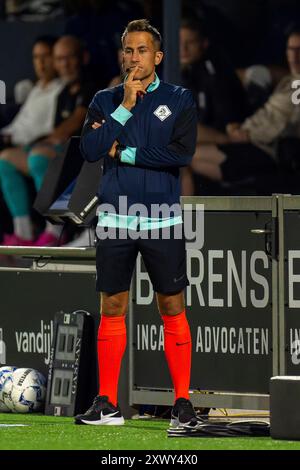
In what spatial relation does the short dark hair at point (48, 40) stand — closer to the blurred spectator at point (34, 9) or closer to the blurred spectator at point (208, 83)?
the blurred spectator at point (34, 9)

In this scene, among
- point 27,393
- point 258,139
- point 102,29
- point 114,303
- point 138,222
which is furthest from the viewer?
point 102,29

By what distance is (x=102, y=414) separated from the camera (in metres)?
9.23

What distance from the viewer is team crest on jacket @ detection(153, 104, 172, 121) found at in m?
9.07

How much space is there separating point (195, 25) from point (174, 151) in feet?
20.7

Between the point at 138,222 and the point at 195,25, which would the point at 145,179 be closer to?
the point at 138,222

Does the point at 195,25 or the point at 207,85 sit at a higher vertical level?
the point at 195,25

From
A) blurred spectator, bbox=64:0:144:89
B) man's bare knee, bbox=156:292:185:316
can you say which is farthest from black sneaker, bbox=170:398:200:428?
blurred spectator, bbox=64:0:144:89

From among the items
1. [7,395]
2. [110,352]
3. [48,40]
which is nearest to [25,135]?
[48,40]

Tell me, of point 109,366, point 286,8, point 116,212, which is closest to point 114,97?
point 116,212

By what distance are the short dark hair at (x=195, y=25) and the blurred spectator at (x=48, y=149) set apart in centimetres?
115

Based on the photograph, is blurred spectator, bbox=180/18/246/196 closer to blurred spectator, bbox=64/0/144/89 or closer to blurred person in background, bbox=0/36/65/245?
blurred spectator, bbox=64/0/144/89

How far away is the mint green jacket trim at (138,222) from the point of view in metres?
9.06

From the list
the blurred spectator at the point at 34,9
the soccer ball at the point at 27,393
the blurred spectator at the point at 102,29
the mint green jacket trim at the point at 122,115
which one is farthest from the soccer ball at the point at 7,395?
the blurred spectator at the point at 34,9

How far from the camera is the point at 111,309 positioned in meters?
9.22
